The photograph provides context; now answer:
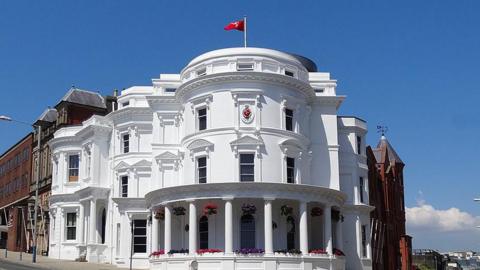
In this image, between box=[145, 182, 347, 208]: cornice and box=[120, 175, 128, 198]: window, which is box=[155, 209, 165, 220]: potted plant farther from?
box=[120, 175, 128, 198]: window

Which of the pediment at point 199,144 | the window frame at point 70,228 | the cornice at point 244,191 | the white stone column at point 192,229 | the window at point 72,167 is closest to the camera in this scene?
the cornice at point 244,191

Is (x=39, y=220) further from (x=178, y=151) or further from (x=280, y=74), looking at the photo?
(x=280, y=74)

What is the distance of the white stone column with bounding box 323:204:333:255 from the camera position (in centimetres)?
3973

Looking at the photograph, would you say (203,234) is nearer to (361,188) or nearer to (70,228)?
(361,188)

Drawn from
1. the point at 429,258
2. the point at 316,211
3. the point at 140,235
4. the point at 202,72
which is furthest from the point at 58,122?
the point at 429,258

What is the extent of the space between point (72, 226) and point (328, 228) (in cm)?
2060

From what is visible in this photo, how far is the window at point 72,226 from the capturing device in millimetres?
50156

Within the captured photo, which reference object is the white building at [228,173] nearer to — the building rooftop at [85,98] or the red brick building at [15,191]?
the building rooftop at [85,98]

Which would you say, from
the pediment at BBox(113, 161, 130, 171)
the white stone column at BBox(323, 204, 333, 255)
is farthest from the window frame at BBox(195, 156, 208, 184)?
the white stone column at BBox(323, 204, 333, 255)

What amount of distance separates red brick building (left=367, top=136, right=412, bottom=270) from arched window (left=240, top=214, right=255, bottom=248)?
14.4 m

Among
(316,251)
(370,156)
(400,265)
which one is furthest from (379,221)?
(316,251)

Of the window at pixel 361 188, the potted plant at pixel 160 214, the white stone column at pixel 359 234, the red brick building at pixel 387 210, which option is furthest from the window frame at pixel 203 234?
the red brick building at pixel 387 210

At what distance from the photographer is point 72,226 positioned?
50.4m

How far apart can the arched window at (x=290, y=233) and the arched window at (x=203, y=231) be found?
16.3 feet
